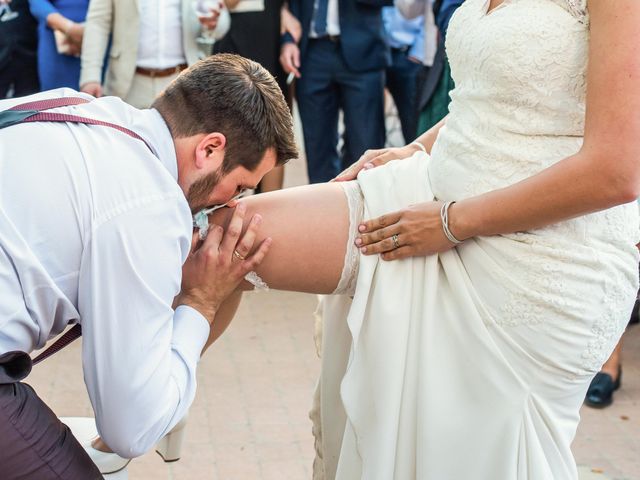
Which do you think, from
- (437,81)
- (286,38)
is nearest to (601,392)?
(437,81)

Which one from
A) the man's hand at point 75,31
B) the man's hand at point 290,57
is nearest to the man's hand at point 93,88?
the man's hand at point 75,31

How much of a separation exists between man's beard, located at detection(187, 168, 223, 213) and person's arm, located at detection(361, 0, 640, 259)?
1.72 ft

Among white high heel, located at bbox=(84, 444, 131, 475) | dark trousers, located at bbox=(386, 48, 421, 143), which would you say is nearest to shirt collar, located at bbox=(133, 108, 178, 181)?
white high heel, located at bbox=(84, 444, 131, 475)

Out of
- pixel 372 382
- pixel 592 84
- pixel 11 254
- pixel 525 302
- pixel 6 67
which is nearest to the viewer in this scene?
pixel 11 254

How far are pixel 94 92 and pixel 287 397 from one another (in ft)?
6.22

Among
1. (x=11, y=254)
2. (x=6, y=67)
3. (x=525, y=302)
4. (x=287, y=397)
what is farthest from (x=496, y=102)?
(x=6, y=67)

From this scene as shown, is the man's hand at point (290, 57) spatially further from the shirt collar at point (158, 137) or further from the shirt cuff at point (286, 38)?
the shirt collar at point (158, 137)

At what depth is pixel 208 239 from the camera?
Answer: 2.31 m

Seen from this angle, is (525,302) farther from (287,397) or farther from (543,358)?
(287,397)

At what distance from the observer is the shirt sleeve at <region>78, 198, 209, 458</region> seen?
6.08 ft

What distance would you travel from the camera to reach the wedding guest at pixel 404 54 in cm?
559

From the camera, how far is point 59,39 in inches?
206

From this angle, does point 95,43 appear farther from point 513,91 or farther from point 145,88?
point 513,91

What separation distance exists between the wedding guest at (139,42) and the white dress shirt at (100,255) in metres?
3.14
